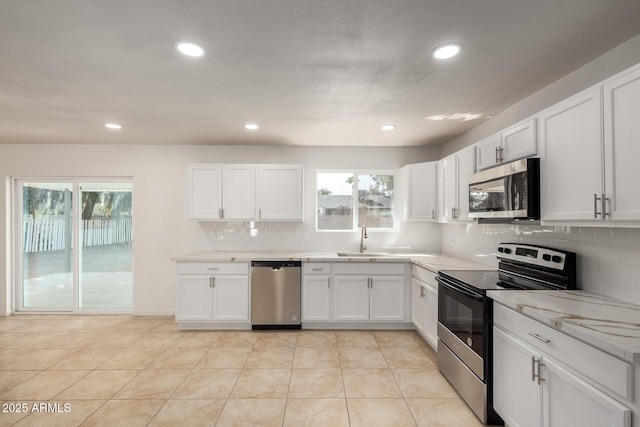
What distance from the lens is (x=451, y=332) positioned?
Result: 2484 millimetres

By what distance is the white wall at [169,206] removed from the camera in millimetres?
4340

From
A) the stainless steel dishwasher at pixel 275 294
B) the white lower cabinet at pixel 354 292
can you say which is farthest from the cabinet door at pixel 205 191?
the white lower cabinet at pixel 354 292

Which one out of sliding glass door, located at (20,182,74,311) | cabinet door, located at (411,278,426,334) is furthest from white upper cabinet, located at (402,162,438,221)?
sliding glass door, located at (20,182,74,311)

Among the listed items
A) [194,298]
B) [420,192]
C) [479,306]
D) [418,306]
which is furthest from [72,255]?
[479,306]

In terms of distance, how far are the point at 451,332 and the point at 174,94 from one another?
3.11m

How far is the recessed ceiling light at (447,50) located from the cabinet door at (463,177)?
3.68 feet

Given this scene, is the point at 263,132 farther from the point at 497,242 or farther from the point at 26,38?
the point at 497,242

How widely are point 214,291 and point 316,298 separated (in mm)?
1282

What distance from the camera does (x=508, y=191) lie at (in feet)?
7.09

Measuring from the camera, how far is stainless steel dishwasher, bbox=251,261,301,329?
3.70 m

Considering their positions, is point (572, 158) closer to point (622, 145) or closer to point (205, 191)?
point (622, 145)

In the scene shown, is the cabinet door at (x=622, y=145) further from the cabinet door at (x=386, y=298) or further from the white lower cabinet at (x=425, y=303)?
the cabinet door at (x=386, y=298)

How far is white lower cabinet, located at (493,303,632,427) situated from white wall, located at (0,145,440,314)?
8.45ft

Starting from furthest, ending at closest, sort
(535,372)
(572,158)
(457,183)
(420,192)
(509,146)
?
(420,192)
(457,183)
(509,146)
(572,158)
(535,372)
